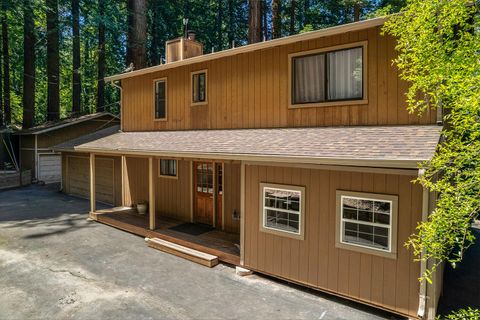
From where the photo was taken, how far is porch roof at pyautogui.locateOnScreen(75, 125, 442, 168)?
16.7 feet

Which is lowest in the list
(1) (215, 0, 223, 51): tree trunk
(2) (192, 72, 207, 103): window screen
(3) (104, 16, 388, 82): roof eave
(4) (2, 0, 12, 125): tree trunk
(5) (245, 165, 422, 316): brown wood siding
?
(5) (245, 165, 422, 316): brown wood siding

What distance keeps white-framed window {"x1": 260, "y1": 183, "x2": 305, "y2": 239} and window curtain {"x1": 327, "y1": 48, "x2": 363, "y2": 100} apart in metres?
2.68

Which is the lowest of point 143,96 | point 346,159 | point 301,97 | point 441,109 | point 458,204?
point 458,204

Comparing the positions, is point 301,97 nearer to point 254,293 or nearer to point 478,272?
point 254,293

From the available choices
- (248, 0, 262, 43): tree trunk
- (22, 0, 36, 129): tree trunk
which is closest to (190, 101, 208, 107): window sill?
(248, 0, 262, 43): tree trunk

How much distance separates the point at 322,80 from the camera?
7.52 metres

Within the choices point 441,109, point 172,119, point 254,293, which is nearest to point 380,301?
point 254,293

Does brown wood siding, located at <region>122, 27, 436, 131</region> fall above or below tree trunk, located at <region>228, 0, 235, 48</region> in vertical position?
below

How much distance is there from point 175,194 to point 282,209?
17.3 feet

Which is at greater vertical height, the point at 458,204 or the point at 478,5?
the point at 478,5

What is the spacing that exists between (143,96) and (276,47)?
608 centimetres

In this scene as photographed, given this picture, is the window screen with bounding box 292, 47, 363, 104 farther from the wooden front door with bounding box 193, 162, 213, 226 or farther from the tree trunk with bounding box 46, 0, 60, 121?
the tree trunk with bounding box 46, 0, 60, 121

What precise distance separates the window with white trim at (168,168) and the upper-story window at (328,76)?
4899 millimetres

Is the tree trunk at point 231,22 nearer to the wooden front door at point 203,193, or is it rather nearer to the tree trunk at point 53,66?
the tree trunk at point 53,66
